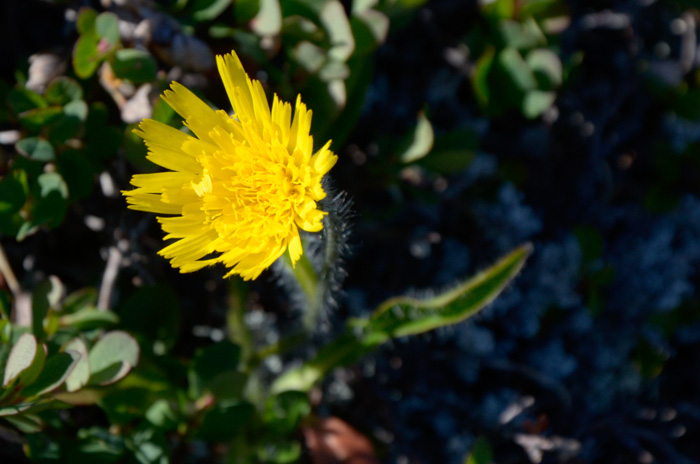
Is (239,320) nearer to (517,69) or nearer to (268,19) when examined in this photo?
(268,19)

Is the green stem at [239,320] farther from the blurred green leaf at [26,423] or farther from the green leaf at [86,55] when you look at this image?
the green leaf at [86,55]

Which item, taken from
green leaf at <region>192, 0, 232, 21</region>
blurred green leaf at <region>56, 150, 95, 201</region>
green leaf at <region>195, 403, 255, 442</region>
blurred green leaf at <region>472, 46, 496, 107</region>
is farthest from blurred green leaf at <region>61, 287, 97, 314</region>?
blurred green leaf at <region>472, 46, 496, 107</region>

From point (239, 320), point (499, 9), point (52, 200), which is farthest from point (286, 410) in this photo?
point (499, 9)

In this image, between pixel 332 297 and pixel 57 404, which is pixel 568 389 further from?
pixel 57 404

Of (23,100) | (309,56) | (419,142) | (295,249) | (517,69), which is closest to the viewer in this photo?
(295,249)

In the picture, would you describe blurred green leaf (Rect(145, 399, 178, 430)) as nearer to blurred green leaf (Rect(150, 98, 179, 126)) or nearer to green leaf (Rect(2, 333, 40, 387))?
green leaf (Rect(2, 333, 40, 387))

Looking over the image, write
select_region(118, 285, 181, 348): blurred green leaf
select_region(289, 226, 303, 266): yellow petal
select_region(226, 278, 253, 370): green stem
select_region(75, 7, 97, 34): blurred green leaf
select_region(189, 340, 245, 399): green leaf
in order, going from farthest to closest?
select_region(226, 278, 253, 370): green stem, select_region(118, 285, 181, 348): blurred green leaf, select_region(189, 340, 245, 399): green leaf, select_region(75, 7, 97, 34): blurred green leaf, select_region(289, 226, 303, 266): yellow petal

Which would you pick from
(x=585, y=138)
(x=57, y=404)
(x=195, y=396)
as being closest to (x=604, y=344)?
(x=585, y=138)
